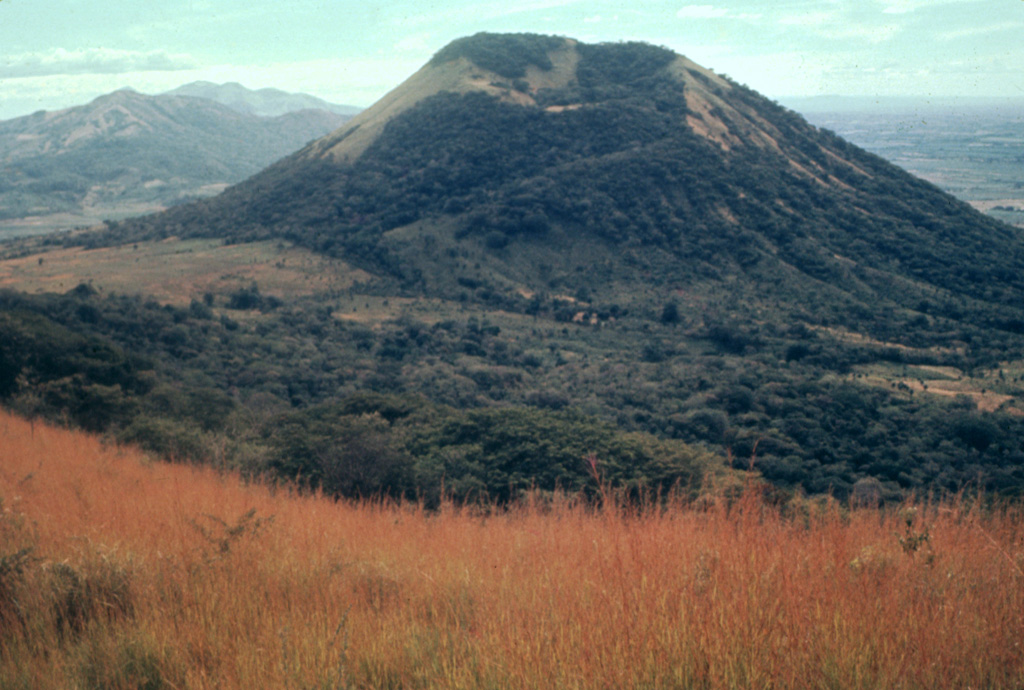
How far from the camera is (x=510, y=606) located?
121 inches

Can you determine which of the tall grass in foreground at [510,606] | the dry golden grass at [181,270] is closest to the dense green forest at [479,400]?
the tall grass in foreground at [510,606]

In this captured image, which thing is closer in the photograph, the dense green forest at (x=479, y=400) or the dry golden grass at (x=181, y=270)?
the dense green forest at (x=479, y=400)

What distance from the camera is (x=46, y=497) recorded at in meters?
5.33

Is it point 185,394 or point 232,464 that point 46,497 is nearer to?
point 232,464

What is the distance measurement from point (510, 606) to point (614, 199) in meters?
68.3

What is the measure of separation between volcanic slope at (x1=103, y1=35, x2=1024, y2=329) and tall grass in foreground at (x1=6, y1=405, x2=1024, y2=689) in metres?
51.3

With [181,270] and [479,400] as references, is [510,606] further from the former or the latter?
[181,270]

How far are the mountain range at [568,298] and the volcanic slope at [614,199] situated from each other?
0.35 m

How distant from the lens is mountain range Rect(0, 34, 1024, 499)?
18.4 meters

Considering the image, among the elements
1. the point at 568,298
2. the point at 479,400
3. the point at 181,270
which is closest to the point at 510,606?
the point at 479,400

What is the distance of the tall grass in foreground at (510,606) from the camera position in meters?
2.38

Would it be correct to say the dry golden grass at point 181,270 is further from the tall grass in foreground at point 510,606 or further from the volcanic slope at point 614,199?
the tall grass in foreground at point 510,606

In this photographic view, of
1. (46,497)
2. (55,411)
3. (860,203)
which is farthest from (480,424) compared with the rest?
(860,203)

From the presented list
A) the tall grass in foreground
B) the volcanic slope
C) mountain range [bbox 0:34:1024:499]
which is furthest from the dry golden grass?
the tall grass in foreground
